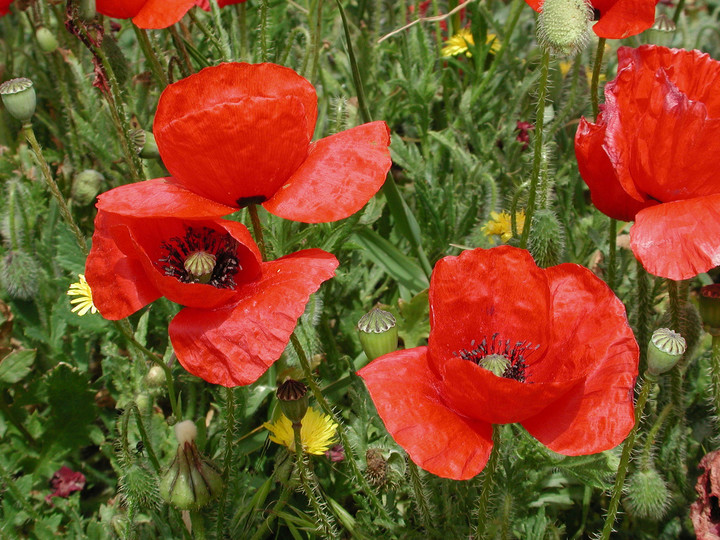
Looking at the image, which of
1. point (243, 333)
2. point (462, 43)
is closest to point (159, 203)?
point (243, 333)

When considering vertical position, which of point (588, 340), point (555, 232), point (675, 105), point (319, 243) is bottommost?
point (319, 243)

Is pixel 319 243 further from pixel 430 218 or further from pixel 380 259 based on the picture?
pixel 430 218

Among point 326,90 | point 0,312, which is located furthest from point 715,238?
point 0,312

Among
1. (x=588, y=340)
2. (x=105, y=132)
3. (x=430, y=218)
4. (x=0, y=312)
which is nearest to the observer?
(x=588, y=340)

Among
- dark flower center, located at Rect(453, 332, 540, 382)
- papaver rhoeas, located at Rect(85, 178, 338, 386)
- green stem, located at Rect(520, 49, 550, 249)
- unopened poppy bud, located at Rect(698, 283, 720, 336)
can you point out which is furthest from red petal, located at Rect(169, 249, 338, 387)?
unopened poppy bud, located at Rect(698, 283, 720, 336)

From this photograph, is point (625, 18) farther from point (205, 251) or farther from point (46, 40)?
point (46, 40)

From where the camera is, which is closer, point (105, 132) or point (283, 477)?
point (283, 477)
